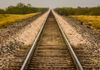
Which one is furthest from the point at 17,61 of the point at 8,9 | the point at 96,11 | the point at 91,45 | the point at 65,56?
the point at 8,9

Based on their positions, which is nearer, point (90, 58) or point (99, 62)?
point (99, 62)

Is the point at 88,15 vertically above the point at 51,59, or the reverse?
the point at 51,59

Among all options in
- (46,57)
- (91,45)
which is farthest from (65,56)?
(91,45)

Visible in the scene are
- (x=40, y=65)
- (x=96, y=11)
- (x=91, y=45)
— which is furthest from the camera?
(x=96, y=11)

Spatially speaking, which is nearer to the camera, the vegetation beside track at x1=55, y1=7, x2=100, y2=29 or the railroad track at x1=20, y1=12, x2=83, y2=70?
the railroad track at x1=20, y1=12, x2=83, y2=70

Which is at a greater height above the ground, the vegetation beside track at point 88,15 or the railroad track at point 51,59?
the railroad track at point 51,59

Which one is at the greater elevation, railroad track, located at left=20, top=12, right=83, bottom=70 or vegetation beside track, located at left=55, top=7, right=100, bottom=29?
railroad track, located at left=20, top=12, right=83, bottom=70

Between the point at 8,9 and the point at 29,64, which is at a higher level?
the point at 29,64

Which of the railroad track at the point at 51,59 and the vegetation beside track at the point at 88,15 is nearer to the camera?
the railroad track at the point at 51,59

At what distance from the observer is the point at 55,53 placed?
1054 centimetres

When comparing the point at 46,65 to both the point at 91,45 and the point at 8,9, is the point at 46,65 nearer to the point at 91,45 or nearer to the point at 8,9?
the point at 91,45

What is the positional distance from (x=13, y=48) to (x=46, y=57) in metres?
2.49

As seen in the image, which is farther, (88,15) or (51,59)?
(88,15)

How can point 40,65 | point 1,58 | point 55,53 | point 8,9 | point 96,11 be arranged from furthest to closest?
point 8,9 < point 96,11 < point 55,53 < point 1,58 < point 40,65
